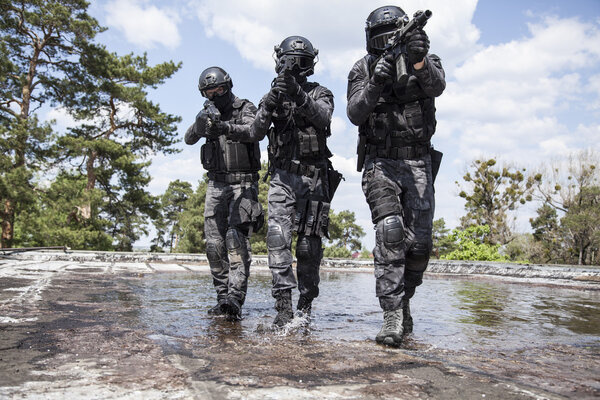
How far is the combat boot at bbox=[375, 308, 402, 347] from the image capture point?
2.70m

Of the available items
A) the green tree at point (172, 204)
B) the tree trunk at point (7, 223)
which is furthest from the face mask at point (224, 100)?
the green tree at point (172, 204)

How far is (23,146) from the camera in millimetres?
20953

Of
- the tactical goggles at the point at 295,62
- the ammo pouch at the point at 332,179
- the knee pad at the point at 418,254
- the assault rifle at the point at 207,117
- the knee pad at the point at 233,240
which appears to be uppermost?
the tactical goggles at the point at 295,62

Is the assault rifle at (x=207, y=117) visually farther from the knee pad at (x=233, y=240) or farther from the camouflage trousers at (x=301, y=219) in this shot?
the knee pad at (x=233, y=240)

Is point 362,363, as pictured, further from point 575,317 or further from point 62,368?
point 575,317

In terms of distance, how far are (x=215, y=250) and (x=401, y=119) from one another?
1976mm

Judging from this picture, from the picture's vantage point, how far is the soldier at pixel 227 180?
4.08 meters

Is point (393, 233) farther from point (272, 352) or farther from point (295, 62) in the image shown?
point (295, 62)

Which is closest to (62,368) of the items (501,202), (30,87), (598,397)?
(598,397)

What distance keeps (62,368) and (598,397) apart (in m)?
2.07

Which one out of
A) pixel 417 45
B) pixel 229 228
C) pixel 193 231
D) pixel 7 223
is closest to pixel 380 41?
pixel 417 45

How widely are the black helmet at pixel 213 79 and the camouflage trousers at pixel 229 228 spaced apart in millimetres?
862

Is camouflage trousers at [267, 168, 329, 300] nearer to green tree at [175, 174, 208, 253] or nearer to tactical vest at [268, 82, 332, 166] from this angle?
tactical vest at [268, 82, 332, 166]

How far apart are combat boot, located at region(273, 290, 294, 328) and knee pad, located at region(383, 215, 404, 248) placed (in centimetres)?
85
